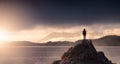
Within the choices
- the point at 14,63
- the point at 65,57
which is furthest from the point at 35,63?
the point at 65,57

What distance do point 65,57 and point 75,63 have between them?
361 inches

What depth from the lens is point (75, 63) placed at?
10006 centimetres

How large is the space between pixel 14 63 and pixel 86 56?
9517 centimetres

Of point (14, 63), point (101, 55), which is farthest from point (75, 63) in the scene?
point (14, 63)

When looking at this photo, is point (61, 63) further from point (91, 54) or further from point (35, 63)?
point (35, 63)

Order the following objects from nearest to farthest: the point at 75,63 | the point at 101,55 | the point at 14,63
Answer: the point at 75,63, the point at 101,55, the point at 14,63

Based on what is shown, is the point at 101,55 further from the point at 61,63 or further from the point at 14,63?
the point at 14,63

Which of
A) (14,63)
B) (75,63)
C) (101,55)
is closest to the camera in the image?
(75,63)

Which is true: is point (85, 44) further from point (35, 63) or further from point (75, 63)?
point (35, 63)

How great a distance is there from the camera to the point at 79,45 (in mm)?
105375

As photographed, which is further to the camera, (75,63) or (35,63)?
(35,63)

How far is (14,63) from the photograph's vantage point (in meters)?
190

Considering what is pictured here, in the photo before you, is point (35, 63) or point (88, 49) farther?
point (35, 63)

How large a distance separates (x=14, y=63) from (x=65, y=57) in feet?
283
